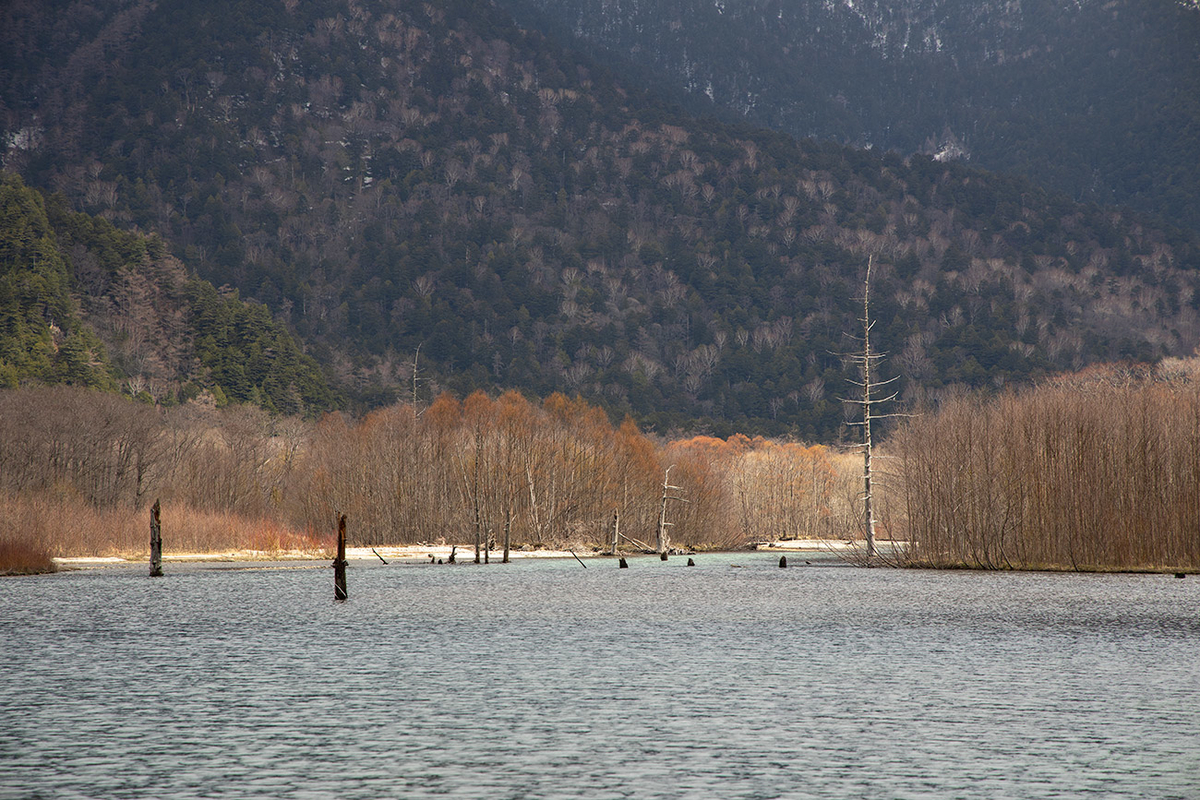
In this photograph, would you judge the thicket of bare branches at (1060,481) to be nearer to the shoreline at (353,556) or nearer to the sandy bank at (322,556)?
the shoreline at (353,556)

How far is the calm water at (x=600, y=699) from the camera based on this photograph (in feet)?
43.8

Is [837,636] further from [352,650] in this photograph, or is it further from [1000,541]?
[1000,541]

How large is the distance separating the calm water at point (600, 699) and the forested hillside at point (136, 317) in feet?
267

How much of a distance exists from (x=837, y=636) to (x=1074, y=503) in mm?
25664

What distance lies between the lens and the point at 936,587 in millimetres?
44406

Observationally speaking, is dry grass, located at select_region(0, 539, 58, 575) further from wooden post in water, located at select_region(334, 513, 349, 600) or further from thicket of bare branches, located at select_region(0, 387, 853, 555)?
wooden post in water, located at select_region(334, 513, 349, 600)

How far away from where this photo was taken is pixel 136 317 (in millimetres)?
133125

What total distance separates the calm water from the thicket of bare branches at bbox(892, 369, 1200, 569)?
12.4m

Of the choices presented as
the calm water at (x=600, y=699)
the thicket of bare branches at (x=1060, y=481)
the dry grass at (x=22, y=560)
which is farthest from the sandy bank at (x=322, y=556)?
the thicket of bare branches at (x=1060, y=481)

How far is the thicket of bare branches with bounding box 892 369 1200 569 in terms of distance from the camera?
47.9m

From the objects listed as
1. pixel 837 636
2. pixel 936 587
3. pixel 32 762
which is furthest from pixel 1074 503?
pixel 32 762

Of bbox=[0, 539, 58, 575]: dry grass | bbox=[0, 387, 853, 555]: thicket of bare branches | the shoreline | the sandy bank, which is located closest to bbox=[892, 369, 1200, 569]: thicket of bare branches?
the shoreline

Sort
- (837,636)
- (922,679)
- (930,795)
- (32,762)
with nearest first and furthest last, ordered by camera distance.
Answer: (930,795), (32,762), (922,679), (837,636)

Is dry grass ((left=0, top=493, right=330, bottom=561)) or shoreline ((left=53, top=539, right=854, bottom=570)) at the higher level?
dry grass ((left=0, top=493, right=330, bottom=561))
